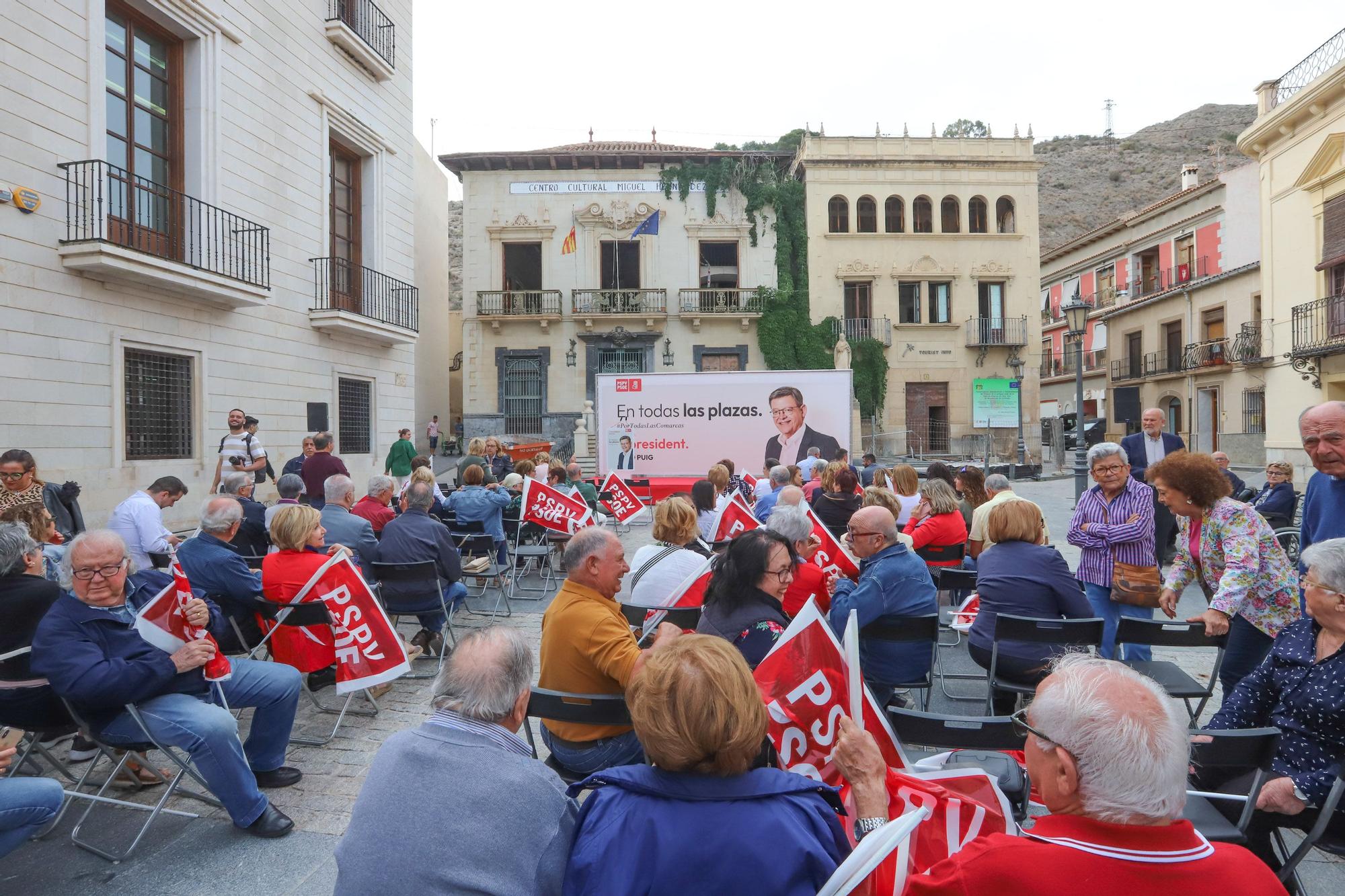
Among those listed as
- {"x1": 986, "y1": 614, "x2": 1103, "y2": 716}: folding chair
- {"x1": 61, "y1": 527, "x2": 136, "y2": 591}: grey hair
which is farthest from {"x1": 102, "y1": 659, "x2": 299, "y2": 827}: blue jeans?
{"x1": 986, "y1": 614, "x2": 1103, "y2": 716}: folding chair

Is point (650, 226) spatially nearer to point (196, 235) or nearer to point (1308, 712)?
point (196, 235)

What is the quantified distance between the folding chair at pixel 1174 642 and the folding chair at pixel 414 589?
434 centimetres

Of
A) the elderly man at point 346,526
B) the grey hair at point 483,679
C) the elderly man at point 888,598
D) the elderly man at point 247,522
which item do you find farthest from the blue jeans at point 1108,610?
the elderly man at point 247,522

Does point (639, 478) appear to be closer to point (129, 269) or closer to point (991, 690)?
point (129, 269)

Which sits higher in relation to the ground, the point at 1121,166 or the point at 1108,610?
the point at 1121,166

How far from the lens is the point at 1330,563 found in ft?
8.75

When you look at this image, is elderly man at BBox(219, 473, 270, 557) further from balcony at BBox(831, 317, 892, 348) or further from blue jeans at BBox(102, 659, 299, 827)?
balcony at BBox(831, 317, 892, 348)

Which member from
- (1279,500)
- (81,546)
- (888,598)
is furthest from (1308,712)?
(1279,500)

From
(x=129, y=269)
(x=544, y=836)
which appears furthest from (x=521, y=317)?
(x=544, y=836)

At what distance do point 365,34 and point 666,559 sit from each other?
15.3 metres

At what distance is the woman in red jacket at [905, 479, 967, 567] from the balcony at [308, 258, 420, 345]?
A: 11387 millimetres

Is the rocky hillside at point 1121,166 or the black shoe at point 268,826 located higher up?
the rocky hillside at point 1121,166

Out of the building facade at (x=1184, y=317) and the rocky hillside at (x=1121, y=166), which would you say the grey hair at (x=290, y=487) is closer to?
the building facade at (x=1184, y=317)

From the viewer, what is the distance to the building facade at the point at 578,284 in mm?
28031
